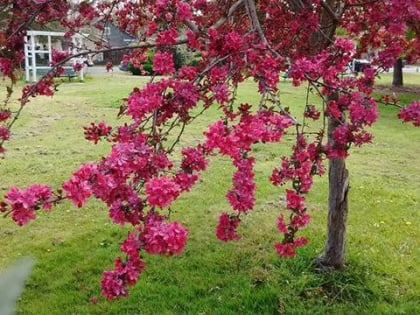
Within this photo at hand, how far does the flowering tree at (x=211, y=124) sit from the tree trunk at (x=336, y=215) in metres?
0.88

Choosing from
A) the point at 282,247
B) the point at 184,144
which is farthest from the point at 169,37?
the point at 184,144

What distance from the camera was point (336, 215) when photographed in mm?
3641

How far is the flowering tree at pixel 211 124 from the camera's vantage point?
162cm

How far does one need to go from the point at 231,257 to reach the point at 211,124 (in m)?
2.41

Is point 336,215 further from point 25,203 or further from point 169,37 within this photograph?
point 25,203

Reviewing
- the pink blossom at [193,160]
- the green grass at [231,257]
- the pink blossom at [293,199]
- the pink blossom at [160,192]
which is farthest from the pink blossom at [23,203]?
the green grass at [231,257]

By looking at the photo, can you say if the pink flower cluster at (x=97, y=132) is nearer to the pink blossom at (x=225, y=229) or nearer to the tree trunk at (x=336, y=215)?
the pink blossom at (x=225, y=229)

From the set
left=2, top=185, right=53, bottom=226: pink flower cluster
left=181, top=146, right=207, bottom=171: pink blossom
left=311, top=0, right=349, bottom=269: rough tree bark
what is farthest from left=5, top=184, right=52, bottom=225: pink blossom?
left=311, top=0, right=349, bottom=269: rough tree bark

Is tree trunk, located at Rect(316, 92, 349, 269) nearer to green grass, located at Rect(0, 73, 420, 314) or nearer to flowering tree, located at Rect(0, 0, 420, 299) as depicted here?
green grass, located at Rect(0, 73, 420, 314)

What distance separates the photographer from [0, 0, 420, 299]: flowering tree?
1.62 meters

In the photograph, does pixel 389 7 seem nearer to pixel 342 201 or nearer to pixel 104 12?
pixel 342 201

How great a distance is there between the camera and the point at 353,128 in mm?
2064

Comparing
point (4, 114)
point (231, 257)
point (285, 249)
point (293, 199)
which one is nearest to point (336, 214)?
point (231, 257)

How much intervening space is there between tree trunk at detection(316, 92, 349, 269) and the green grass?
0.12m
